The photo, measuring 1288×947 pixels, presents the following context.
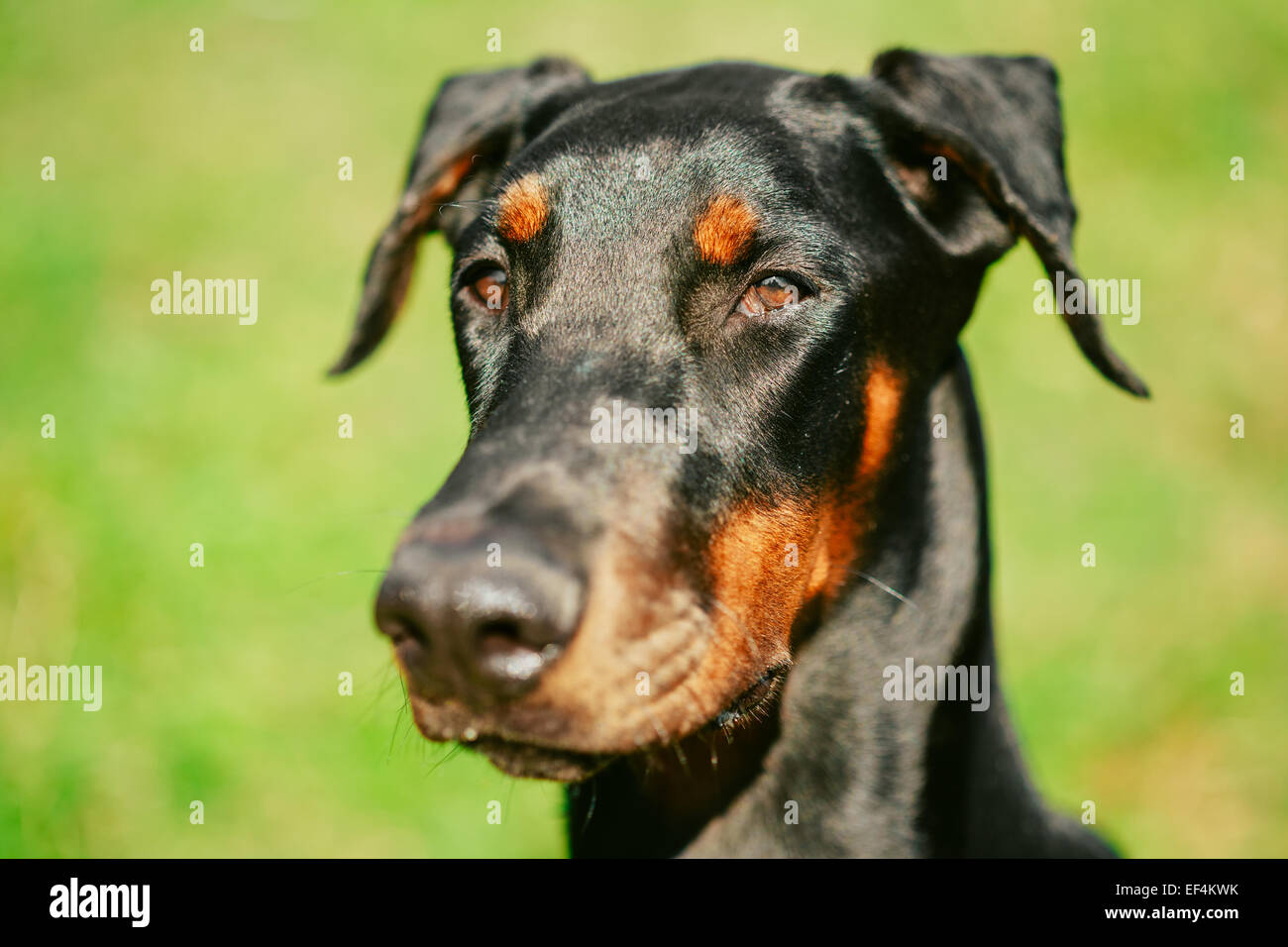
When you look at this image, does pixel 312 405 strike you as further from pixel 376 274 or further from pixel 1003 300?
pixel 1003 300

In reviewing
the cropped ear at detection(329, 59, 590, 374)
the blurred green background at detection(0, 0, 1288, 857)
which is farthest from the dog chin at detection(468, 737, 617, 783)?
the cropped ear at detection(329, 59, 590, 374)

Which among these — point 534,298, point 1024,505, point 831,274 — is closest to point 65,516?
point 534,298

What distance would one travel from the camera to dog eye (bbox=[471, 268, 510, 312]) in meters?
2.97

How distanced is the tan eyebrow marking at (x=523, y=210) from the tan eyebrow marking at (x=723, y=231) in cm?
41

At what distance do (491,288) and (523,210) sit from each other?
271mm

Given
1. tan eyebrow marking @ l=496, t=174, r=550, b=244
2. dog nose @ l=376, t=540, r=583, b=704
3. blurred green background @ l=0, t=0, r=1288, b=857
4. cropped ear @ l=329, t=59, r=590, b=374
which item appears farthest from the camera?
blurred green background @ l=0, t=0, r=1288, b=857

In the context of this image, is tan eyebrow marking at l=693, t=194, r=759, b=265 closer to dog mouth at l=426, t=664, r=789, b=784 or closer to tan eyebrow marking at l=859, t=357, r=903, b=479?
tan eyebrow marking at l=859, t=357, r=903, b=479

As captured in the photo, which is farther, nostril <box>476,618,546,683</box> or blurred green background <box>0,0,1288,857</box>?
blurred green background <box>0,0,1288,857</box>

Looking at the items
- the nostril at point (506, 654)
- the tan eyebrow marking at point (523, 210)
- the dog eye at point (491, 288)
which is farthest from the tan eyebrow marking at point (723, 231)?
the nostril at point (506, 654)

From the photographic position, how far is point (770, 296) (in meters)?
2.73

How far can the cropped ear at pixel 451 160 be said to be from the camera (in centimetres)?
350

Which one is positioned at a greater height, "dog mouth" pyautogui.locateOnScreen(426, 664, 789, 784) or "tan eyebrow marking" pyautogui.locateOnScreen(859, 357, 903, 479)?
"tan eyebrow marking" pyautogui.locateOnScreen(859, 357, 903, 479)

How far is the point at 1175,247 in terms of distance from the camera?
32.2 feet
